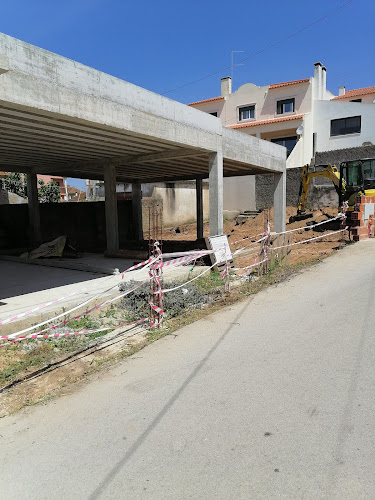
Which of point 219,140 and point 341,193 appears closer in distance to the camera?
point 219,140

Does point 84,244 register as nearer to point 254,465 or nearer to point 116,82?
point 116,82

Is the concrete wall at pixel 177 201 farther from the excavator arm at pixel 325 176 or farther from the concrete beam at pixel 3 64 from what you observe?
the concrete beam at pixel 3 64

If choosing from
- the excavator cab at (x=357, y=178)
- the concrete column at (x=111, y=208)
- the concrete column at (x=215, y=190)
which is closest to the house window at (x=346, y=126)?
the excavator cab at (x=357, y=178)

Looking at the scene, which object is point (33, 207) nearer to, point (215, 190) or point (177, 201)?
point (215, 190)

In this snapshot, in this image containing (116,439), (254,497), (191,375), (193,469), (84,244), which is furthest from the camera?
(84,244)

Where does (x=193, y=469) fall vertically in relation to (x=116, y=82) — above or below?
below

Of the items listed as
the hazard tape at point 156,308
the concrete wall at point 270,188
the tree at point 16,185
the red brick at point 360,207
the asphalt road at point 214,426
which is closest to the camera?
the asphalt road at point 214,426

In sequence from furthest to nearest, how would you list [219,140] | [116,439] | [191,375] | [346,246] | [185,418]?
[346,246] < [219,140] < [191,375] < [185,418] < [116,439]

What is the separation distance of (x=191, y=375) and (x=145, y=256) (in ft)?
25.1

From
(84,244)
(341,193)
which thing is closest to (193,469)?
(84,244)

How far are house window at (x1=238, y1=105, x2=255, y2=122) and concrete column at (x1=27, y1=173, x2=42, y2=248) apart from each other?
22.9 meters

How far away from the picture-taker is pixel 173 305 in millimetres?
6766

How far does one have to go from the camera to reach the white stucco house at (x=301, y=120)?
27453 millimetres

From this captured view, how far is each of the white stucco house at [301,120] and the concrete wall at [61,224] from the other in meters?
13.5
